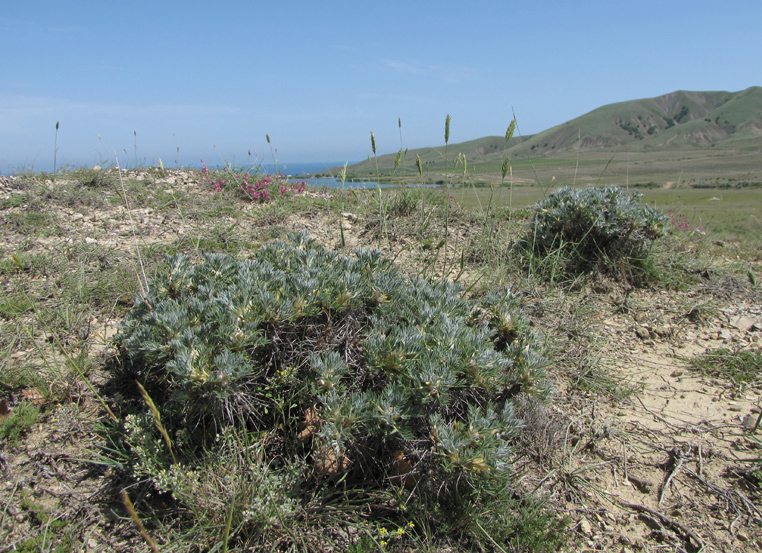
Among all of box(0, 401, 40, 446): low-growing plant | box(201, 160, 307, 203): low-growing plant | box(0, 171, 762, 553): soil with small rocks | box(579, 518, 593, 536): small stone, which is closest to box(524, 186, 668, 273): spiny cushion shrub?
box(0, 171, 762, 553): soil with small rocks

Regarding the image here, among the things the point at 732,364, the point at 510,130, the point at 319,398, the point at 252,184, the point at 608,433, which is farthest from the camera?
the point at 252,184

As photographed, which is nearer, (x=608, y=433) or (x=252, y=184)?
(x=608, y=433)

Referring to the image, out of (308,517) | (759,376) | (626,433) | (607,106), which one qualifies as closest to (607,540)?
(626,433)

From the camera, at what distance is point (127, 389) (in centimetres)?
273

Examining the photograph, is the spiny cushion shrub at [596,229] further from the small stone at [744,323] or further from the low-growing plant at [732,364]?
the low-growing plant at [732,364]

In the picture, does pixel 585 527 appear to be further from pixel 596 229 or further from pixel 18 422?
pixel 596 229

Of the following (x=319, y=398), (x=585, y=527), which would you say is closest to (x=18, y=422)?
(x=319, y=398)

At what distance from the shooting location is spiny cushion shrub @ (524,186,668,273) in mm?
4633

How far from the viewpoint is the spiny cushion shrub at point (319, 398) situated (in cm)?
196

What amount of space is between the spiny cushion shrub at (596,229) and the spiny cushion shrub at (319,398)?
8.63 ft

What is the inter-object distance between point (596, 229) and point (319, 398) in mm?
4017

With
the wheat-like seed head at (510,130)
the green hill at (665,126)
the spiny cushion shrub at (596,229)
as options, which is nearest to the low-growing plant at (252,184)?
the spiny cushion shrub at (596,229)

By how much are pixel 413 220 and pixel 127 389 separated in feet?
13.0

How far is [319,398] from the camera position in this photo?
1997 mm
